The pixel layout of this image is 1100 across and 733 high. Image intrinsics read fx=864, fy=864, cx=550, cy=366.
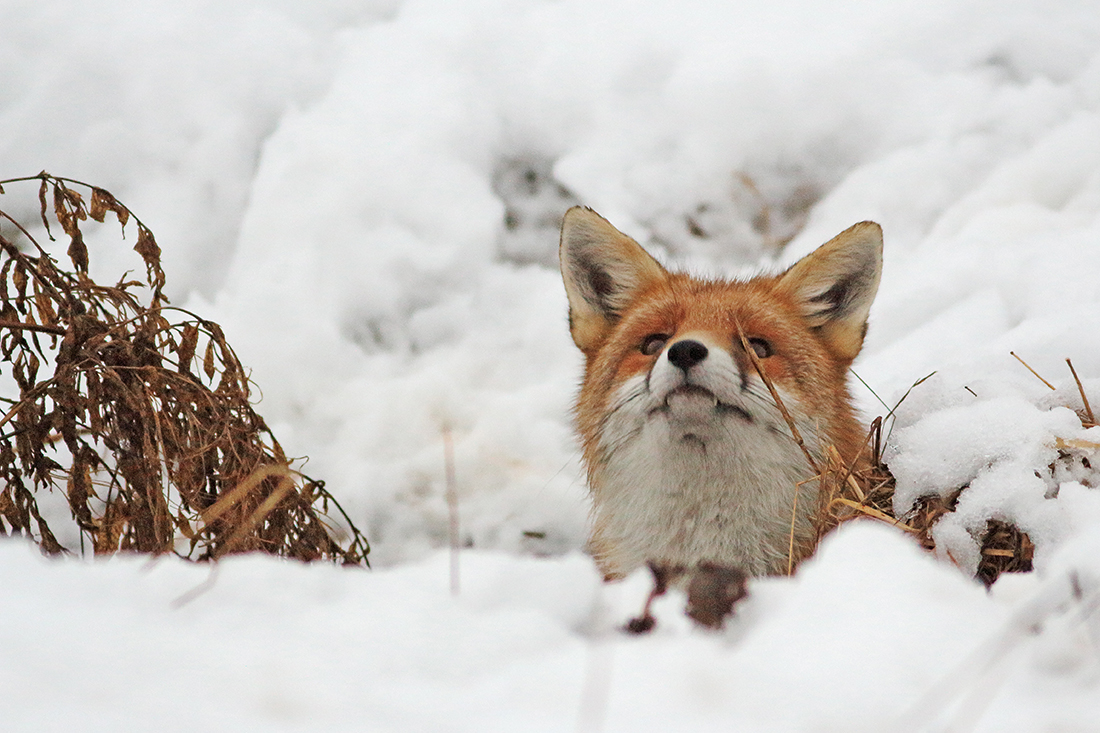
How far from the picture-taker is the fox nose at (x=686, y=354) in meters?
3.08

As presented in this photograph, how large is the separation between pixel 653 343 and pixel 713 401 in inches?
23.1

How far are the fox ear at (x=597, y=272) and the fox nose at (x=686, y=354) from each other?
1.08 metres

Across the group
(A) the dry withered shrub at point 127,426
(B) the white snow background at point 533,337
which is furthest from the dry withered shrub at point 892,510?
(A) the dry withered shrub at point 127,426

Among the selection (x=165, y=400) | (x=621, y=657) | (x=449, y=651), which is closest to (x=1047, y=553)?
(x=621, y=657)

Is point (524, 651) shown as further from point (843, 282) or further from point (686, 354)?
point (843, 282)

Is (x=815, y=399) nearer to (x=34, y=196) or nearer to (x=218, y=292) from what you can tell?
(x=218, y=292)

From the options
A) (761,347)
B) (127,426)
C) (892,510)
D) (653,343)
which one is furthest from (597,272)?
(127,426)

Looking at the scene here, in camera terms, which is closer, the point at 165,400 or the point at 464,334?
the point at 165,400

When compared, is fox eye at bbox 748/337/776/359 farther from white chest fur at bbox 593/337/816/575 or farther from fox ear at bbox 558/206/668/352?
fox ear at bbox 558/206/668/352

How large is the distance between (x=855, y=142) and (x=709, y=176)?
1271 millimetres

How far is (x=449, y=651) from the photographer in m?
1.61

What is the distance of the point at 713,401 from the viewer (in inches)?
123

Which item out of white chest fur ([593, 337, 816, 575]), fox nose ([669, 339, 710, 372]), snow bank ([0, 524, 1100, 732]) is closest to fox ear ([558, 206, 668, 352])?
white chest fur ([593, 337, 816, 575])

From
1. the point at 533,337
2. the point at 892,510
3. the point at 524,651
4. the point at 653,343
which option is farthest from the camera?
the point at 533,337
